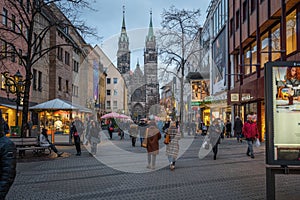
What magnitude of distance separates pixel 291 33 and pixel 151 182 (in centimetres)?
1391

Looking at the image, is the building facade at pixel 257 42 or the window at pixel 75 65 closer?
the building facade at pixel 257 42

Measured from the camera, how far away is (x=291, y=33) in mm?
20203

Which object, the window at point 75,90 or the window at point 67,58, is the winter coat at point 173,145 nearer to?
the window at point 67,58

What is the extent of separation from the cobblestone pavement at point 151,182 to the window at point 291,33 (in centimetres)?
846

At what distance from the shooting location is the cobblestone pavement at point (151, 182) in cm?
840

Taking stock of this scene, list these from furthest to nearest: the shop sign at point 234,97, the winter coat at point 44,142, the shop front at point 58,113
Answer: the shop sign at point 234,97
the shop front at point 58,113
the winter coat at point 44,142

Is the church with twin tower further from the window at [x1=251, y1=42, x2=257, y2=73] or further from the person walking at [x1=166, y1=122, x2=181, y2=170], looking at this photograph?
the person walking at [x1=166, y1=122, x2=181, y2=170]

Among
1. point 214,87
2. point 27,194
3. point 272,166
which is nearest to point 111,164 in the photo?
point 27,194

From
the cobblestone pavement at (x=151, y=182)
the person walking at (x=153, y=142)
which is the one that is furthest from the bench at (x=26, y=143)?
the person walking at (x=153, y=142)

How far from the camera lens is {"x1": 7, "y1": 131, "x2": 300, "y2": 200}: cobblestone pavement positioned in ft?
27.6

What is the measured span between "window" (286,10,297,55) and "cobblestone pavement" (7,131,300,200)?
8460 mm

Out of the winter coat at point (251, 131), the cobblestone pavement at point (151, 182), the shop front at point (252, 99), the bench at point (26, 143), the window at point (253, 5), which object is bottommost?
the cobblestone pavement at point (151, 182)

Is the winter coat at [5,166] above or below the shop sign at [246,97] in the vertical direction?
below

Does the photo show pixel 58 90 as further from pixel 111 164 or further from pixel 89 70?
pixel 111 164
